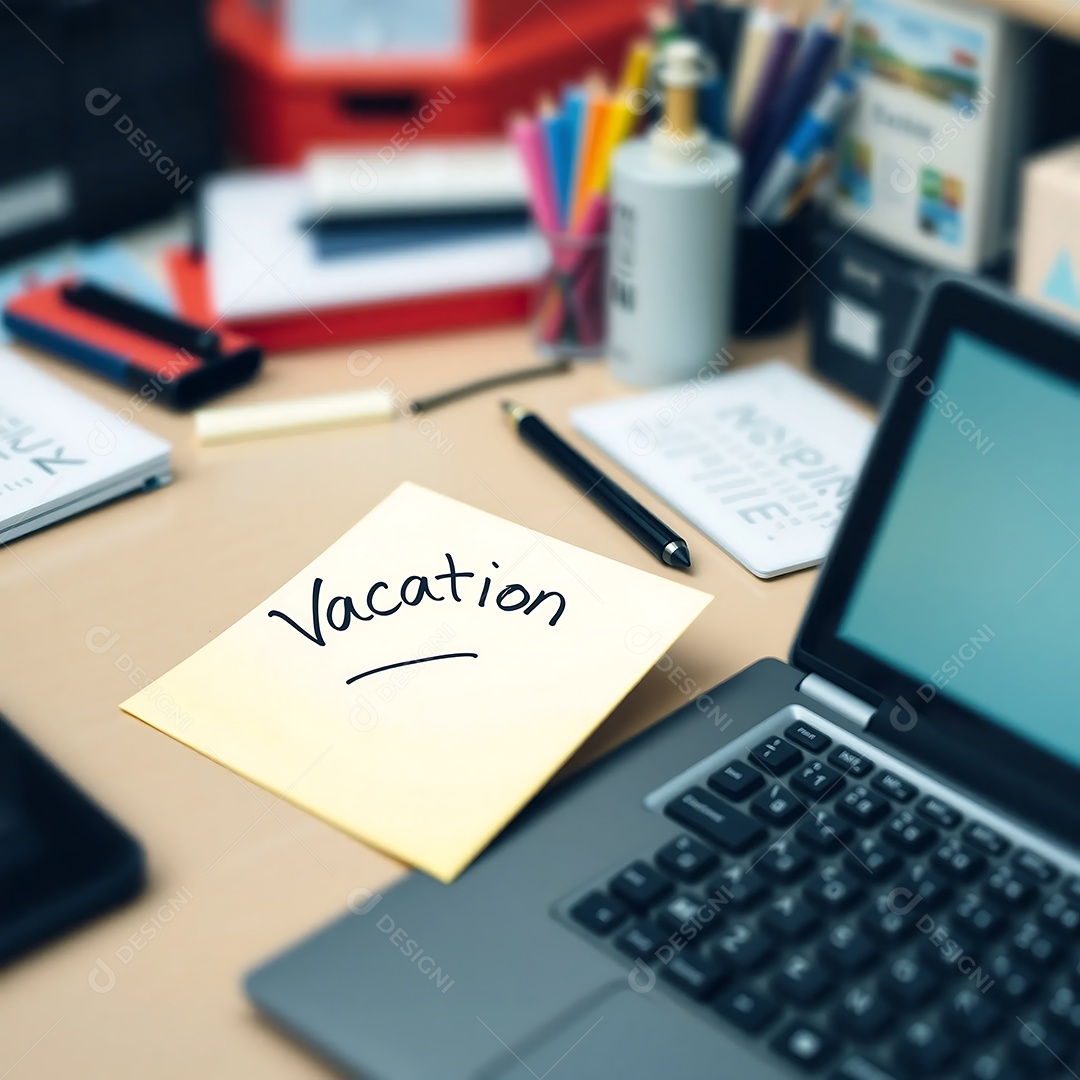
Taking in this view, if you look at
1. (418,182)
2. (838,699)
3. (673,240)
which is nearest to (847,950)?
(838,699)

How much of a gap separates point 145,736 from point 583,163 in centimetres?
48

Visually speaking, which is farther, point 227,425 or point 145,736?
point 227,425

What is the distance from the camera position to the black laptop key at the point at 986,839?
465 mm

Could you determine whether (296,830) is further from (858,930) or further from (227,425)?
(227,425)

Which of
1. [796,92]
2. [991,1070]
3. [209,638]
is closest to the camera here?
[991,1070]

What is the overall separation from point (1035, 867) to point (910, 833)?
0.04 metres

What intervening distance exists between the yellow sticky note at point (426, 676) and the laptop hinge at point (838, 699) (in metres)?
0.06

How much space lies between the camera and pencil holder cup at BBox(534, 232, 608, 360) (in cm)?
85

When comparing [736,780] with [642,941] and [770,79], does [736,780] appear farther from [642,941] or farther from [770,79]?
[770,79]

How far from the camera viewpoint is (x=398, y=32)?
3.45 feet

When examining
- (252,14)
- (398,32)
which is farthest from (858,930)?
(252,14)

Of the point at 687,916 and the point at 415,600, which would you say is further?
the point at 415,600

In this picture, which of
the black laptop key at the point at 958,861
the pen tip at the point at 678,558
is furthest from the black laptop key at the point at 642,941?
the pen tip at the point at 678,558

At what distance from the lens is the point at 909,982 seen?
42 centimetres
